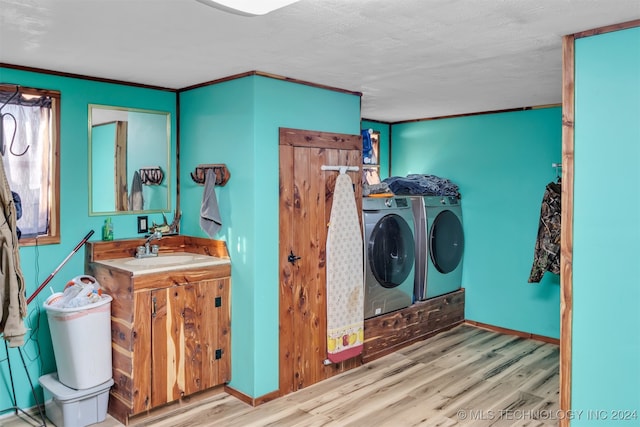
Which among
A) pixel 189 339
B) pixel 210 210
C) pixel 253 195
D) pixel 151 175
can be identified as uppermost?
pixel 151 175

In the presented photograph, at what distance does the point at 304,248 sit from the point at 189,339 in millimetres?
988

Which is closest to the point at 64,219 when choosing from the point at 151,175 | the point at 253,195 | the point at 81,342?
the point at 151,175

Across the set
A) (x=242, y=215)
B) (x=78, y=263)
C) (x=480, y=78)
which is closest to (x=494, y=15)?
(x=480, y=78)

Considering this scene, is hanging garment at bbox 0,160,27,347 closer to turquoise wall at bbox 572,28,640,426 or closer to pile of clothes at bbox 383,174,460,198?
turquoise wall at bbox 572,28,640,426

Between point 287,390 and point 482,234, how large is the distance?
266cm

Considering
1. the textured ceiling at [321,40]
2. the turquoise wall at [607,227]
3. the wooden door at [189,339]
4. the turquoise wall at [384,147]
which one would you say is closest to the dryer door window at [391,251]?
the textured ceiling at [321,40]

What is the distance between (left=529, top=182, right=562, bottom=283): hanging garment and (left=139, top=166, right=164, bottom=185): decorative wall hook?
3.05 m

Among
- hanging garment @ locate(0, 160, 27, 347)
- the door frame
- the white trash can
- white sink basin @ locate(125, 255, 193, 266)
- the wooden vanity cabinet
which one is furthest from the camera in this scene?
white sink basin @ locate(125, 255, 193, 266)

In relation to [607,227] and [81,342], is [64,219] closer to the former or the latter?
[81,342]

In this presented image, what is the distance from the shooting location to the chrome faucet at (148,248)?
3666mm

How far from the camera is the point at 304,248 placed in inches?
146

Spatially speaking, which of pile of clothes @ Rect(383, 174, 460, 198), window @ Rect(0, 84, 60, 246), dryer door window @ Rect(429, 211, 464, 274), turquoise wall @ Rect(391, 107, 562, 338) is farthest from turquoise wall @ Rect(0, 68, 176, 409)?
turquoise wall @ Rect(391, 107, 562, 338)

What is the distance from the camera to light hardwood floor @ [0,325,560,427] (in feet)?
10.5

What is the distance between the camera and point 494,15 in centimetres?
226
